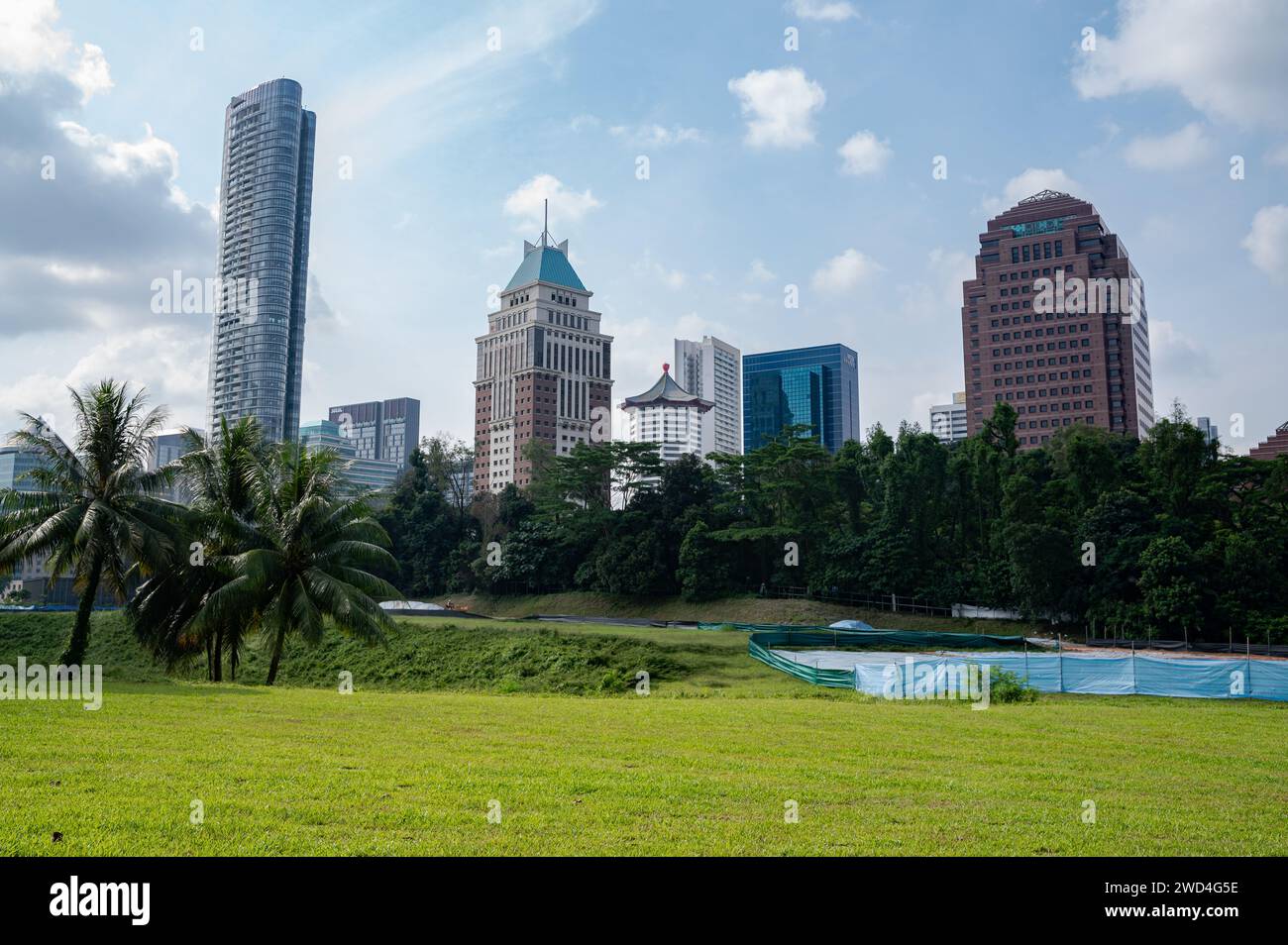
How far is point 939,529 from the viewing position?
199ft

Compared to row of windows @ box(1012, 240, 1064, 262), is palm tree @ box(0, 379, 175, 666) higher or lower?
lower

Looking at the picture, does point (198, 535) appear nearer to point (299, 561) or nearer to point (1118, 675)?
point (299, 561)

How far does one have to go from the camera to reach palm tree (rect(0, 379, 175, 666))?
27484 mm

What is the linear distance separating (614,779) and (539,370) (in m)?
135

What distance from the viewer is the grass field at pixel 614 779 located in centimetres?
747

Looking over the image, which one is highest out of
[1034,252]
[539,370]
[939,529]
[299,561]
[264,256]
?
[264,256]

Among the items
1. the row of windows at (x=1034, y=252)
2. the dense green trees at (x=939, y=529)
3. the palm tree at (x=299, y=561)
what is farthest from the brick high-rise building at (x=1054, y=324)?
the palm tree at (x=299, y=561)

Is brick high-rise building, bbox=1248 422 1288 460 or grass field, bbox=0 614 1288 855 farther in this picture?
brick high-rise building, bbox=1248 422 1288 460

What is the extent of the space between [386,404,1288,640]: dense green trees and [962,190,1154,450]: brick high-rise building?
52.2 meters

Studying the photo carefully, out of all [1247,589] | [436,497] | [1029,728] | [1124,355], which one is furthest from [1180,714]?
[1124,355]

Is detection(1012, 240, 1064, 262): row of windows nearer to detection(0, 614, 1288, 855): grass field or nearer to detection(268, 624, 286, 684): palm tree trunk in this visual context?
detection(0, 614, 1288, 855): grass field

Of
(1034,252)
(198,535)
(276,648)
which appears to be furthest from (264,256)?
(276,648)

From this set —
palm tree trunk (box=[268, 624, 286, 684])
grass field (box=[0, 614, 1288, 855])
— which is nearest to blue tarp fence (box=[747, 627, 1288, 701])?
grass field (box=[0, 614, 1288, 855])
